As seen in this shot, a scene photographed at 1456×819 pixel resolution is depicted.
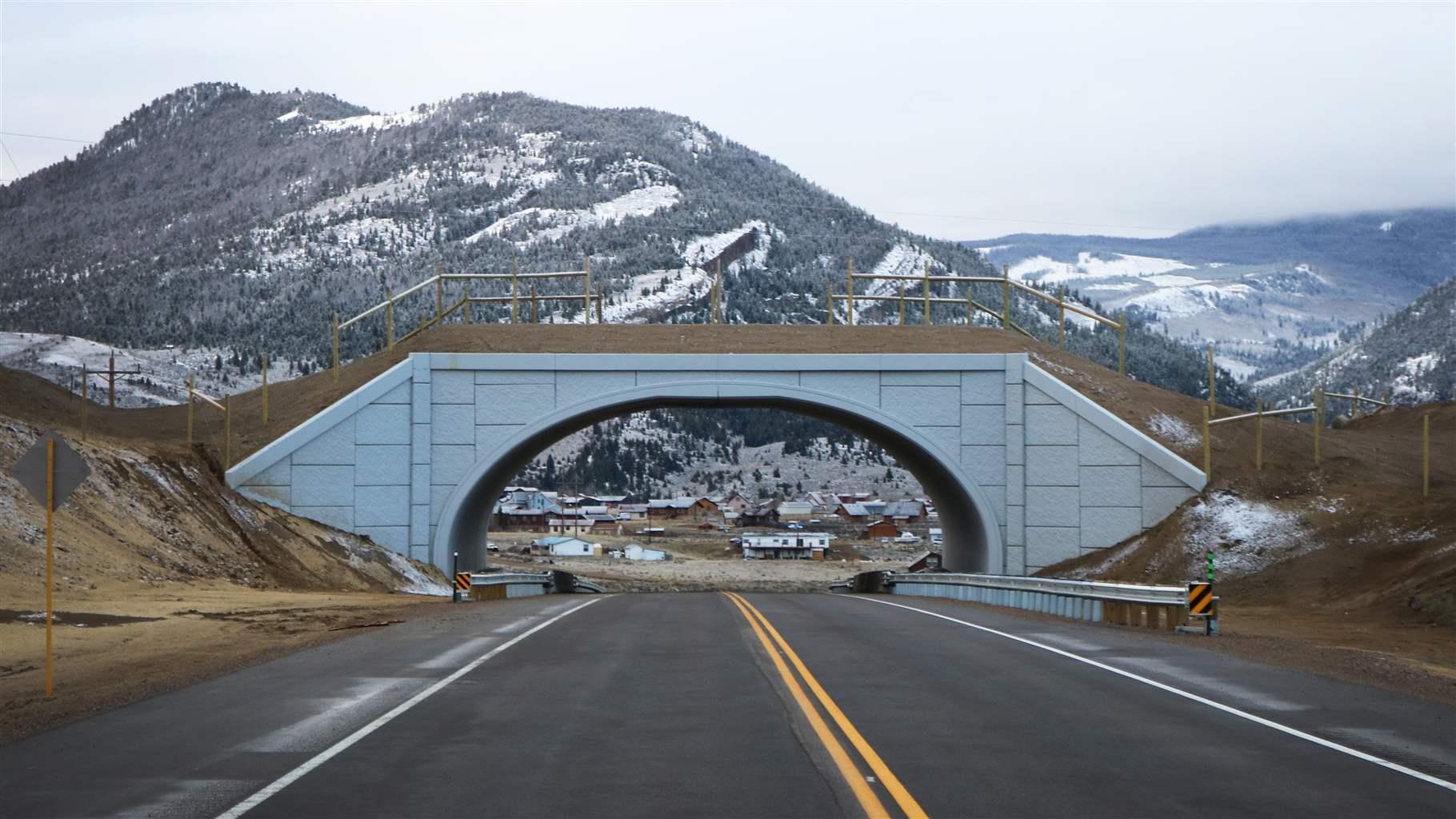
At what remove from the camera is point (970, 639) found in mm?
20531

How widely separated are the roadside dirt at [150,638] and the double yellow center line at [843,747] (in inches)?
252

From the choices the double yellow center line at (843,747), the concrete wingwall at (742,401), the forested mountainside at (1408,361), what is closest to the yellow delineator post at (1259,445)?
the concrete wingwall at (742,401)

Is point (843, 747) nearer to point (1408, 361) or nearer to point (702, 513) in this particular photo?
point (702, 513)

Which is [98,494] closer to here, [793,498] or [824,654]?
[824,654]

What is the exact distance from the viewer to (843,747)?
10.2 m

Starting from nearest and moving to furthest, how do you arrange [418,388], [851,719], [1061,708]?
[851,719] < [1061,708] < [418,388]

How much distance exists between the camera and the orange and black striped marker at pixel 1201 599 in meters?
23.1

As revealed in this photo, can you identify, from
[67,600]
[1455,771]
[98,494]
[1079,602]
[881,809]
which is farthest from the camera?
[98,494]

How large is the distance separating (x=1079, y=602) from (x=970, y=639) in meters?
8.51

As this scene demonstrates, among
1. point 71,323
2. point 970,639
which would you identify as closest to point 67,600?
point 970,639

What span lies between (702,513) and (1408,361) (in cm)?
8895

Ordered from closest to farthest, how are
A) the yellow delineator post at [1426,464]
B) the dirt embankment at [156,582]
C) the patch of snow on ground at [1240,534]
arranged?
the dirt embankment at [156,582] < the yellow delineator post at [1426,464] < the patch of snow on ground at [1240,534]

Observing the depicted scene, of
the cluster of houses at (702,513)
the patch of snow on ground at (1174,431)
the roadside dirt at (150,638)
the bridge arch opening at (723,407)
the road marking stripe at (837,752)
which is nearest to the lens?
the road marking stripe at (837,752)

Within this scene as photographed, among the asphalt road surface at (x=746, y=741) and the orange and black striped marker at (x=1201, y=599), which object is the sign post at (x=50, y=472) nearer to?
the asphalt road surface at (x=746, y=741)
